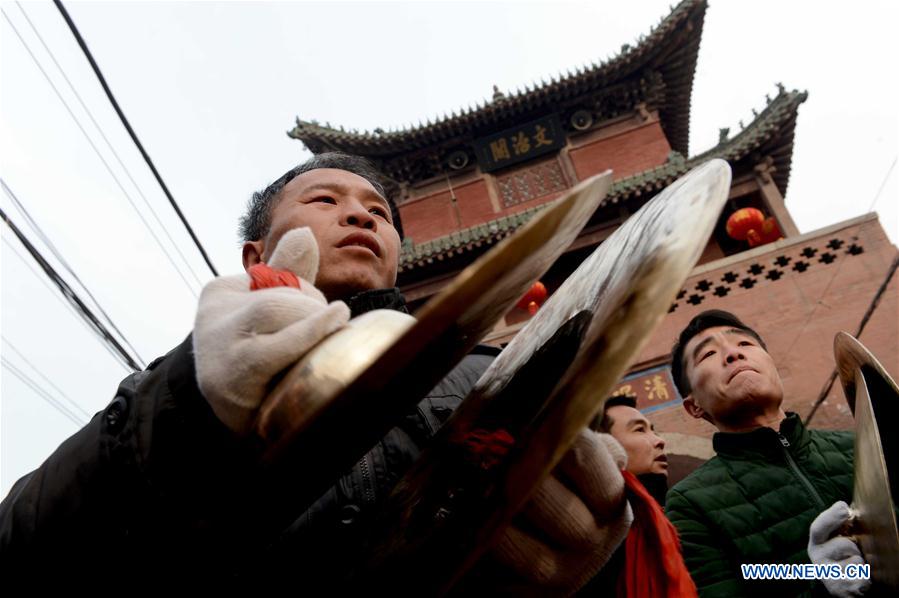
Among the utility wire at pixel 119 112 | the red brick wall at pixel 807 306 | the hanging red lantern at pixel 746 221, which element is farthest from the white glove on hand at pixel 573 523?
the hanging red lantern at pixel 746 221

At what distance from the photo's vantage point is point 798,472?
2031mm

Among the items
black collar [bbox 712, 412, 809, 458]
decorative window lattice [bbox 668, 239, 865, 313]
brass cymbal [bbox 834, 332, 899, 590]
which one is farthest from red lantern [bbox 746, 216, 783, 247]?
brass cymbal [bbox 834, 332, 899, 590]

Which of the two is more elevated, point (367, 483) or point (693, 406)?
point (367, 483)

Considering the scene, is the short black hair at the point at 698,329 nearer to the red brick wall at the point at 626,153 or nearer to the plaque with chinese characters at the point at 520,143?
the red brick wall at the point at 626,153

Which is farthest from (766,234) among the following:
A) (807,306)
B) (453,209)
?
(453,209)

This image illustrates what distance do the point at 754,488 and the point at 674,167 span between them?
9053 mm

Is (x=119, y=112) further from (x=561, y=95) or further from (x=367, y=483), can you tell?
(x=561, y=95)

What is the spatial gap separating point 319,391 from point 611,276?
1.32ft

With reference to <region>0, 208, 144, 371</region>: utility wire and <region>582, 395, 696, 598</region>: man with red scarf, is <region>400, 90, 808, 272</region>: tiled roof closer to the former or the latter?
<region>0, 208, 144, 371</region>: utility wire

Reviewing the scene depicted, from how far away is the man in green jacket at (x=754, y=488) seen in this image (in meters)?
1.79

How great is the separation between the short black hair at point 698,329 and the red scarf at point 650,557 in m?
1.79

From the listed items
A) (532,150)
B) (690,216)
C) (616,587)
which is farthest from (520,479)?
(532,150)

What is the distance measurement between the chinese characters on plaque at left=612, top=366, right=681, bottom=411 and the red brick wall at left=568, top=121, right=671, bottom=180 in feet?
16.3

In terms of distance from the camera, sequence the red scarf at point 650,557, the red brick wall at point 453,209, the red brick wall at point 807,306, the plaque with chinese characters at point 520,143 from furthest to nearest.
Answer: the plaque with chinese characters at point 520,143, the red brick wall at point 453,209, the red brick wall at point 807,306, the red scarf at point 650,557
